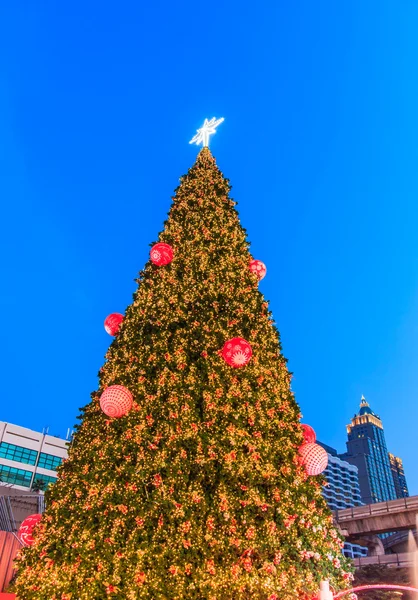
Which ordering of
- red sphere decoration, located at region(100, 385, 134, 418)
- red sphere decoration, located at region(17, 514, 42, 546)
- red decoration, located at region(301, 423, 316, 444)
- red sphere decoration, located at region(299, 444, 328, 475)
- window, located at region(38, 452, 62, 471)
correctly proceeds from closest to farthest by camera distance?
red sphere decoration, located at region(100, 385, 134, 418) → red sphere decoration, located at region(17, 514, 42, 546) → red sphere decoration, located at region(299, 444, 328, 475) → red decoration, located at region(301, 423, 316, 444) → window, located at region(38, 452, 62, 471)

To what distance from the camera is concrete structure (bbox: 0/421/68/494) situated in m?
57.0

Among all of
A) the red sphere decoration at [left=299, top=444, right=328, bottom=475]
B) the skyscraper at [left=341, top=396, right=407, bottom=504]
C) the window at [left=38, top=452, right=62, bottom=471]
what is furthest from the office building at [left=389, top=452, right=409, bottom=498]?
the red sphere decoration at [left=299, top=444, right=328, bottom=475]

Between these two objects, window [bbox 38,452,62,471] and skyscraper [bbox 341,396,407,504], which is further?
skyscraper [bbox 341,396,407,504]

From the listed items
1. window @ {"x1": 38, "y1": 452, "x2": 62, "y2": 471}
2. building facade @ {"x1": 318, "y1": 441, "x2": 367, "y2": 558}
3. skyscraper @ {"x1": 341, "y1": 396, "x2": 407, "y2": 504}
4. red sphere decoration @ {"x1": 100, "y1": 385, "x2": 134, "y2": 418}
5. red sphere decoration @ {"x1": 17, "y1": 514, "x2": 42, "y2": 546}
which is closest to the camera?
red sphere decoration @ {"x1": 100, "y1": 385, "x2": 134, "y2": 418}

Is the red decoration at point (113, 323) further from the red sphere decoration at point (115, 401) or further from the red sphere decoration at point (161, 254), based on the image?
the red sphere decoration at point (115, 401)

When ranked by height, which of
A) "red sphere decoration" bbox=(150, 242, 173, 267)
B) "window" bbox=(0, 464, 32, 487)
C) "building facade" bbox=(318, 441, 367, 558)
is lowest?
"red sphere decoration" bbox=(150, 242, 173, 267)

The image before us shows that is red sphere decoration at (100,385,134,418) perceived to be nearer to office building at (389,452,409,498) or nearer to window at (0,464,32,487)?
window at (0,464,32,487)

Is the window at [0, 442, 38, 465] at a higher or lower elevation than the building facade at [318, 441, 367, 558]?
lower

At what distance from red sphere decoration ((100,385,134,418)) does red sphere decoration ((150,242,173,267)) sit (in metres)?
2.92

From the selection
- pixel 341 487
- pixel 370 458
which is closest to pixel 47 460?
pixel 341 487

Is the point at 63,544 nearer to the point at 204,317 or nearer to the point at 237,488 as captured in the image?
the point at 237,488

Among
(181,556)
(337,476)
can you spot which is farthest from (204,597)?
(337,476)

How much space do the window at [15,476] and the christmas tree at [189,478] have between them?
57.4 m

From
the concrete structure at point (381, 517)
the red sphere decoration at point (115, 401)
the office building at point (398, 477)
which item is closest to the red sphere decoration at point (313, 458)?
the red sphere decoration at point (115, 401)
